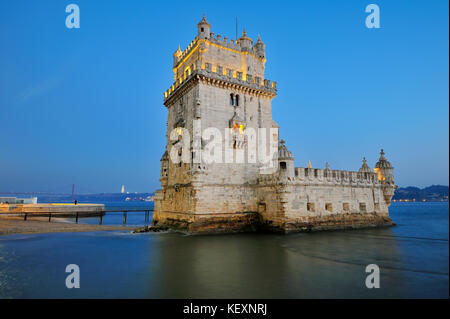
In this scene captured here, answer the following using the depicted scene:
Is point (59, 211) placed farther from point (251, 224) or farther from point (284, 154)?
point (284, 154)

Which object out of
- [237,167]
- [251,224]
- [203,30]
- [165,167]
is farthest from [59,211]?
[203,30]

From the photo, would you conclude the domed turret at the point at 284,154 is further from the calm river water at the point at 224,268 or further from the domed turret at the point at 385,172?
the domed turret at the point at 385,172

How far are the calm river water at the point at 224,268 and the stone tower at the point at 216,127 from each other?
4276 millimetres

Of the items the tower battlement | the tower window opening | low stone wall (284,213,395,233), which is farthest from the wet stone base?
the tower battlement

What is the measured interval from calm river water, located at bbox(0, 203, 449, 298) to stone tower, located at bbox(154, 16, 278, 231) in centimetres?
428

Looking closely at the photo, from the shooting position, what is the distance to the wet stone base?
21.1 m

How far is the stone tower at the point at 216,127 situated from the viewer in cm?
2180

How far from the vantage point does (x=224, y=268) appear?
460 inches

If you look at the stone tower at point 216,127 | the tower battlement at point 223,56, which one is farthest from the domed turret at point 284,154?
the tower battlement at point 223,56

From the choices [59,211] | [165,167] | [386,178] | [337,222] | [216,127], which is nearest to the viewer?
[216,127]

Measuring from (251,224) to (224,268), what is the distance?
39.9ft

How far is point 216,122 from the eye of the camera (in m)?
23.0
